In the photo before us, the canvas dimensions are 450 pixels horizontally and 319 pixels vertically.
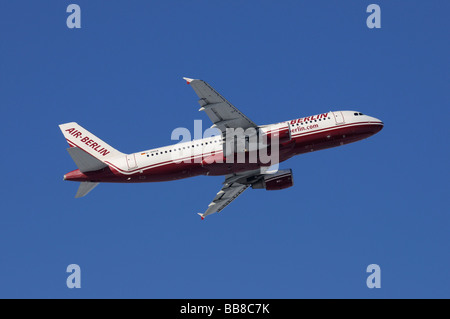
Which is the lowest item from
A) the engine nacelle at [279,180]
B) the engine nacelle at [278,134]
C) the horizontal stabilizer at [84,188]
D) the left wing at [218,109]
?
the horizontal stabilizer at [84,188]

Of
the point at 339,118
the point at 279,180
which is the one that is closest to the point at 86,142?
the point at 279,180

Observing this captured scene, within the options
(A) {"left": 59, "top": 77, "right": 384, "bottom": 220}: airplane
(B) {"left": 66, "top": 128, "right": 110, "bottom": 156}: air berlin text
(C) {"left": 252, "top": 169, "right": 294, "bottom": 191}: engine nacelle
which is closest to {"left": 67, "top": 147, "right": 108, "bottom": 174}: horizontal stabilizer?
(A) {"left": 59, "top": 77, "right": 384, "bottom": 220}: airplane

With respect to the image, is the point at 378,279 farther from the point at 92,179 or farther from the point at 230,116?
the point at 92,179

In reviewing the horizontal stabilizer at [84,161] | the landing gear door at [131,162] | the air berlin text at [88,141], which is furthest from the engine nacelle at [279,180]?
the horizontal stabilizer at [84,161]

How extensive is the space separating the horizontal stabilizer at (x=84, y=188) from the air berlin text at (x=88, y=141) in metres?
3.35

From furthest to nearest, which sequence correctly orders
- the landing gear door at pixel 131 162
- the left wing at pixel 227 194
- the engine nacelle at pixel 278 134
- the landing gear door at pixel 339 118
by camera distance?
the left wing at pixel 227 194 < the landing gear door at pixel 339 118 < the landing gear door at pixel 131 162 < the engine nacelle at pixel 278 134

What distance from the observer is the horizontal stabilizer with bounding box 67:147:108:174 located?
6556 cm

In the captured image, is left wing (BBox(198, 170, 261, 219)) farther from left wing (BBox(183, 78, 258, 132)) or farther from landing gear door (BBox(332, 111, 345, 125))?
landing gear door (BBox(332, 111, 345, 125))

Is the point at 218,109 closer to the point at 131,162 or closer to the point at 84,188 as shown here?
the point at 131,162

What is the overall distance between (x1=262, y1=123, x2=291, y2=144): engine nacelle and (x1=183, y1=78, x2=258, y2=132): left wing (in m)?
1.71

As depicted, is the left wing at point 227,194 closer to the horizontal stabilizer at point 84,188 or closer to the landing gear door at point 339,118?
the landing gear door at point 339,118

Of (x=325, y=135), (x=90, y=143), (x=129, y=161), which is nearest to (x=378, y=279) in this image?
(x=325, y=135)

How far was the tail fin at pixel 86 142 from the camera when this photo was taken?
69.4 metres

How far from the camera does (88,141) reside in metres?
69.9
